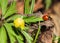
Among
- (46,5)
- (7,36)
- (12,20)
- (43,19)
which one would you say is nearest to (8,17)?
(12,20)

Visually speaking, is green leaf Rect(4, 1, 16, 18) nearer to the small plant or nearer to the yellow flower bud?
the small plant

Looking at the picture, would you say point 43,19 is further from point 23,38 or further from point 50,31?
point 23,38

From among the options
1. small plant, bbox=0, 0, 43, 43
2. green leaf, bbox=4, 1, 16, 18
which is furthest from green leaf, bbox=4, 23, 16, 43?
green leaf, bbox=4, 1, 16, 18

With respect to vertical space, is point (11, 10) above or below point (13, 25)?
above

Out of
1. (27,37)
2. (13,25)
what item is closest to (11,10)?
(13,25)

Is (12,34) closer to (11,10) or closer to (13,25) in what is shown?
(13,25)

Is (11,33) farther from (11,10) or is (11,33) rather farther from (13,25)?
(11,10)

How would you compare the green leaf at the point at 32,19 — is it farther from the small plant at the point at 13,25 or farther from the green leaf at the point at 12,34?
the green leaf at the point at 12,34

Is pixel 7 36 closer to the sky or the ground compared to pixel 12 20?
closer to the ground

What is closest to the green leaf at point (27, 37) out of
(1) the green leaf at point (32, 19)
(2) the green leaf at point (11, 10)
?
(1) the green leaf at point (32, 19)

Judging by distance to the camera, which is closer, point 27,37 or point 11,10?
point 27,37

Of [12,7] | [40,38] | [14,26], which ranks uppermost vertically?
[12,7]
